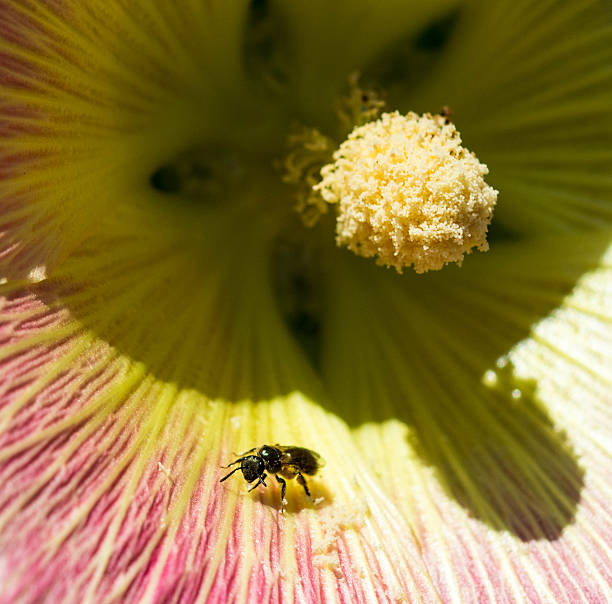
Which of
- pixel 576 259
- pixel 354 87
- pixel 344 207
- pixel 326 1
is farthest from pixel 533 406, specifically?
pixel 326 1

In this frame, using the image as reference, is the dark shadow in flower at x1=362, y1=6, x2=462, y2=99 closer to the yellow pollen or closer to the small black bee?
the yellow pollen

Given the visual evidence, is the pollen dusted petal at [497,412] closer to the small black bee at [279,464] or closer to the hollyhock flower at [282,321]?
the hollyhock flower at [282,321]

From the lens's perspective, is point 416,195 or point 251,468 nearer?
point 251,468

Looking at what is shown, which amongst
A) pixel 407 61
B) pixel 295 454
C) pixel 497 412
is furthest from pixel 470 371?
pixel 407 61

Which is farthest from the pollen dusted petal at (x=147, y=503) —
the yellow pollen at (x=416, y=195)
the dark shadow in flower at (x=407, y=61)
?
the dark shadow in flower at (x=407, y=61)

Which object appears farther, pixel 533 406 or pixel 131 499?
pixel 533 406

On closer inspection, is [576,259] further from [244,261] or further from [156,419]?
[156,419]

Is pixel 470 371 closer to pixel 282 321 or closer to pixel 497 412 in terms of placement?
pixel 497 412
